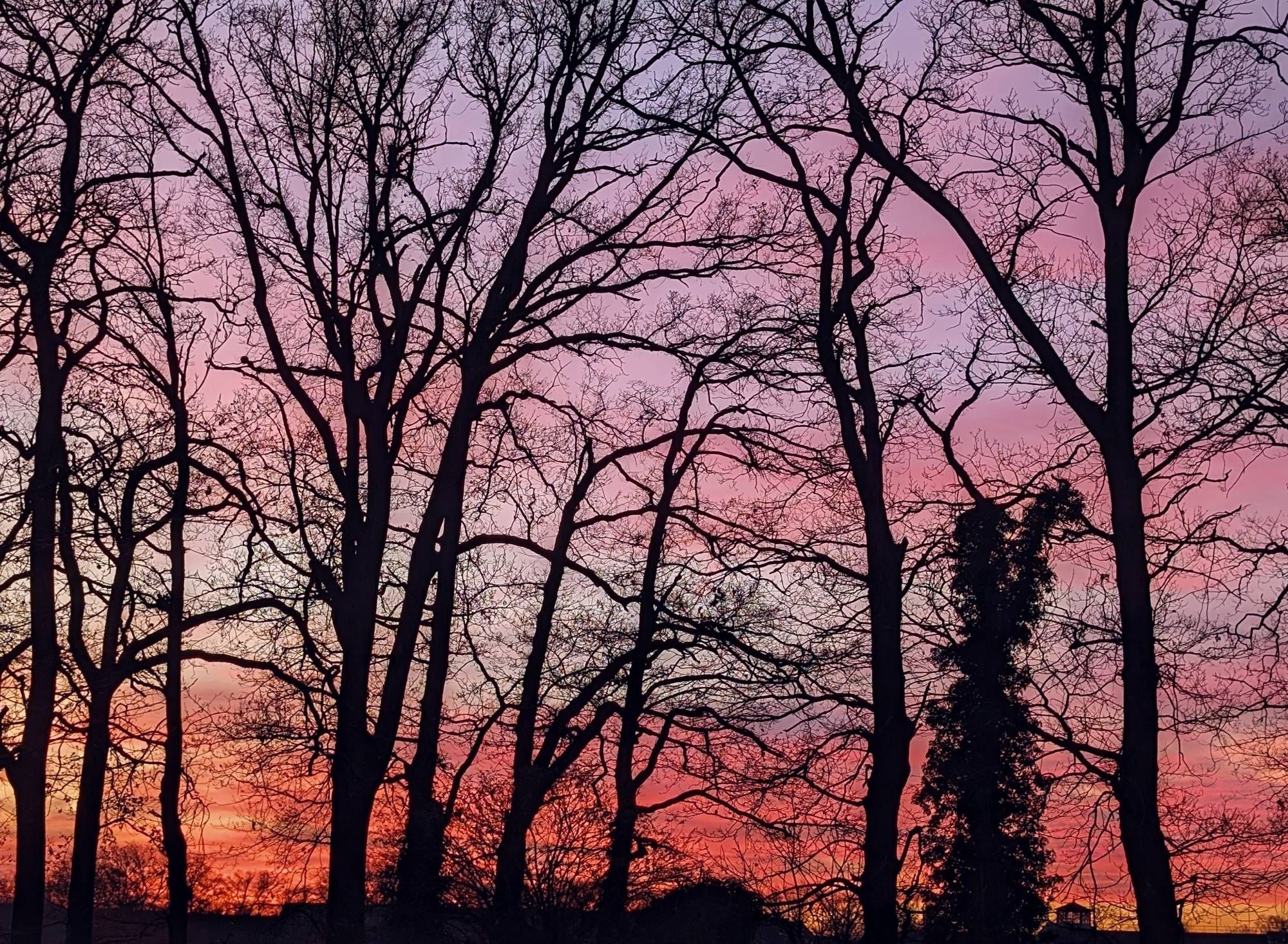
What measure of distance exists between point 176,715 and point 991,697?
39.5ft

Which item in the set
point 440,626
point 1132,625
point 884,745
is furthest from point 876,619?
point 440,626

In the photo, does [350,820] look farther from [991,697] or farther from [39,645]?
[991,697]

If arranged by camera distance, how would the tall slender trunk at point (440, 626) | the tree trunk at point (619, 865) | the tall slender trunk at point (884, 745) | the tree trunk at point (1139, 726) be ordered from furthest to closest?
the tall slender trunk at point (884, 745) → the tall slender trunk at point (440, 626) → the tree trunk at point (619, 865) → the tree trunk at point (1139, 726)

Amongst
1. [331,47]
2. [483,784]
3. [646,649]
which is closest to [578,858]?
[483,784]

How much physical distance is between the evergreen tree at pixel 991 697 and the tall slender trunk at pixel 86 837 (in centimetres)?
1258

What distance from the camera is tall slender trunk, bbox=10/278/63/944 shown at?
55.9ft

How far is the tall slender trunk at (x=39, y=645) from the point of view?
55.9 ft

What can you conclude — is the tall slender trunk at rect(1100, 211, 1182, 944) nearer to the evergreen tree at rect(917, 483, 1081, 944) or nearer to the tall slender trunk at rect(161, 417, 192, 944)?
the evergreen tree at rect(917, 483, 1081, 944)

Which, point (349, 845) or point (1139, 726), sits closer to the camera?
point (1139, 726)

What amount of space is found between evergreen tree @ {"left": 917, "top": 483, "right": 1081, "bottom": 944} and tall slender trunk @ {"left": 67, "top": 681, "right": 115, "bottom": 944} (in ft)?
41.3

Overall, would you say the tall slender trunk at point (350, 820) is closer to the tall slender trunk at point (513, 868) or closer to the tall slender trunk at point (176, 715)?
the tall slender trunk at point (513, 868)

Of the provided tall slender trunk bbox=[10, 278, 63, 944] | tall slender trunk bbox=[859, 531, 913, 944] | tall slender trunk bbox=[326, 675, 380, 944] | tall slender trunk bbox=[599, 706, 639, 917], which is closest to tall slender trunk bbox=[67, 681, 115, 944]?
tall slender trunk bbox=[10, 278, 63, 944]

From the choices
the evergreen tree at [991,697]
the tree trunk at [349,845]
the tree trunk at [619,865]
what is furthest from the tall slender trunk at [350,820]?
the evergreen tree at [991,697]

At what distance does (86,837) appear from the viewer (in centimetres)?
2205
